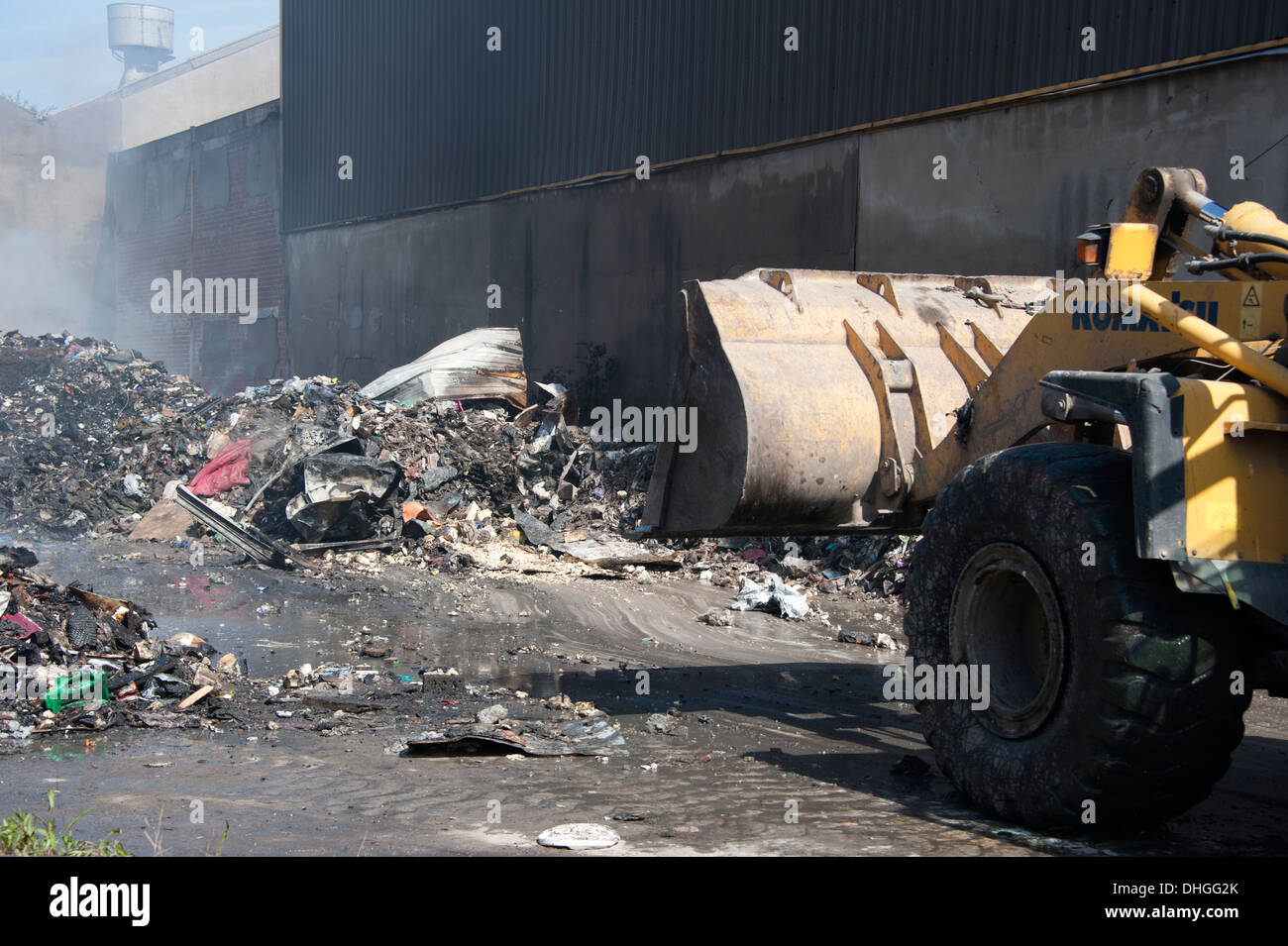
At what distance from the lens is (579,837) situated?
405 cm

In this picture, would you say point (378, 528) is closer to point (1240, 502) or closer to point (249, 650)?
point (249, 650)

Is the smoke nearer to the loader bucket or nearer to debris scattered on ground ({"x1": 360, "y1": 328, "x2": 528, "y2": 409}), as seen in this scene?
debris scattered on ground ({"x1": 360, "y1": 328, "x2": 528, "y2": 409})

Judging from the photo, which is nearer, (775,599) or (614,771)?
(614,771)

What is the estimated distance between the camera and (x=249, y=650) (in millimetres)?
7770

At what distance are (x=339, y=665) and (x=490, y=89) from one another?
12.8 m

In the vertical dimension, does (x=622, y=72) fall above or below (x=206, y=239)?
above

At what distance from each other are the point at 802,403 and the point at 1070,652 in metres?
2.10

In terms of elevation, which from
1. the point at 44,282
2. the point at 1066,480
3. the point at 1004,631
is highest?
the point at 44,282

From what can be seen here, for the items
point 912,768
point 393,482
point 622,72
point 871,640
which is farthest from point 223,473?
point 912,768

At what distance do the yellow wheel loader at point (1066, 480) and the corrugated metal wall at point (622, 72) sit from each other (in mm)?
5198

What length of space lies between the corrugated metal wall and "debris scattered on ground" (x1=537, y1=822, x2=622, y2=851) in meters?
7.99

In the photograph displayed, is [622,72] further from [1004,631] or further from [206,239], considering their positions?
[206,239]

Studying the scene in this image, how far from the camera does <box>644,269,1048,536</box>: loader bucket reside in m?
5.57

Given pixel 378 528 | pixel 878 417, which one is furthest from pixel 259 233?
pixel 878 417
